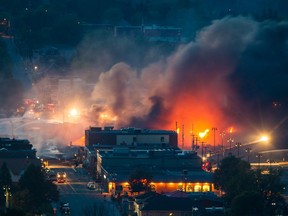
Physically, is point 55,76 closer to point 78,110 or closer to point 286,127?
point 78,110

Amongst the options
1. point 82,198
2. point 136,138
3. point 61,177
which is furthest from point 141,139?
point 82,198

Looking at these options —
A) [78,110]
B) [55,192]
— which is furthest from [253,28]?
[55,192]

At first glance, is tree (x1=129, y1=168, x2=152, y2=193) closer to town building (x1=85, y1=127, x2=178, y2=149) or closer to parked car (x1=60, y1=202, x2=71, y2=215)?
parked car (x1=60, y1=202, x2=71, y2=215)

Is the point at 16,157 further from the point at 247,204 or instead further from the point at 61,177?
the point at 247,204

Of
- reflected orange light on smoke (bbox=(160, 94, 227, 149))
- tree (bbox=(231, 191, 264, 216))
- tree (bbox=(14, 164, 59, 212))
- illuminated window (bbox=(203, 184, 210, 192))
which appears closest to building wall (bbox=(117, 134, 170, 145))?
reflected orange light on smoke (bbox=(160, 94, 227, 149))

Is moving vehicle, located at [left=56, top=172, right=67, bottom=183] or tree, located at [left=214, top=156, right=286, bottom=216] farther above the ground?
moving vehicle, located at [left=56, top=172, right=67, bottom=183]

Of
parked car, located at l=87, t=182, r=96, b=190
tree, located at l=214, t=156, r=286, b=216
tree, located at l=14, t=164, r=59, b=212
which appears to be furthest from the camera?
parked car, located at l=87, t=182, r=96, b=190
